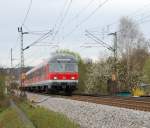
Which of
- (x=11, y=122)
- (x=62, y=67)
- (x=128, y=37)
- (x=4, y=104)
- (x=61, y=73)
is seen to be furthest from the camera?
(x=128, y=37)

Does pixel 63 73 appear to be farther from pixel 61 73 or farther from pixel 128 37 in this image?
pixel 128 37

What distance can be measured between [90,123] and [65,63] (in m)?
26.7

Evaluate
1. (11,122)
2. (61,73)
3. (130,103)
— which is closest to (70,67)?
(61,73)

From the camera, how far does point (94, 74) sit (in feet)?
231

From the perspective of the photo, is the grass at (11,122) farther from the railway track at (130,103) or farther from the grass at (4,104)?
the grass at (4,104)

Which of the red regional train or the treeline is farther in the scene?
the treeline

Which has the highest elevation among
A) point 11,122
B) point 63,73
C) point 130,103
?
point 63,73

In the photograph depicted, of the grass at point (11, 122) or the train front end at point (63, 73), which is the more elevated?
the train front end at point (63, 73)

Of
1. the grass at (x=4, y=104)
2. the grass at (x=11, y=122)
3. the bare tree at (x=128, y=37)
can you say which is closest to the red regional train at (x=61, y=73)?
the grass at (x=4, y=104)

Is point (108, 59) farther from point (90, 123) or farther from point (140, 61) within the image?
point (90, 123)

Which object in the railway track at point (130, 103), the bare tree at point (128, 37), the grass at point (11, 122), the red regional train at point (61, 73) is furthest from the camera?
the bare tree at point (128, 37)

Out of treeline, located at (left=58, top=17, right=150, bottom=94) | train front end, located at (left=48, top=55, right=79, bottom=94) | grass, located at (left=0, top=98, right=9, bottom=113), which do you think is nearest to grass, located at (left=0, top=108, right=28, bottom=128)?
grass, located at (left=0, top=98, right=9, bottom=113)

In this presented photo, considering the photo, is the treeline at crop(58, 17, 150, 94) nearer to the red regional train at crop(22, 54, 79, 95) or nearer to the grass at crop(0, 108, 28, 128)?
the red regional train at crop(22, 54, 79, 95)

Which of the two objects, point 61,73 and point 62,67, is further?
point 62,67
